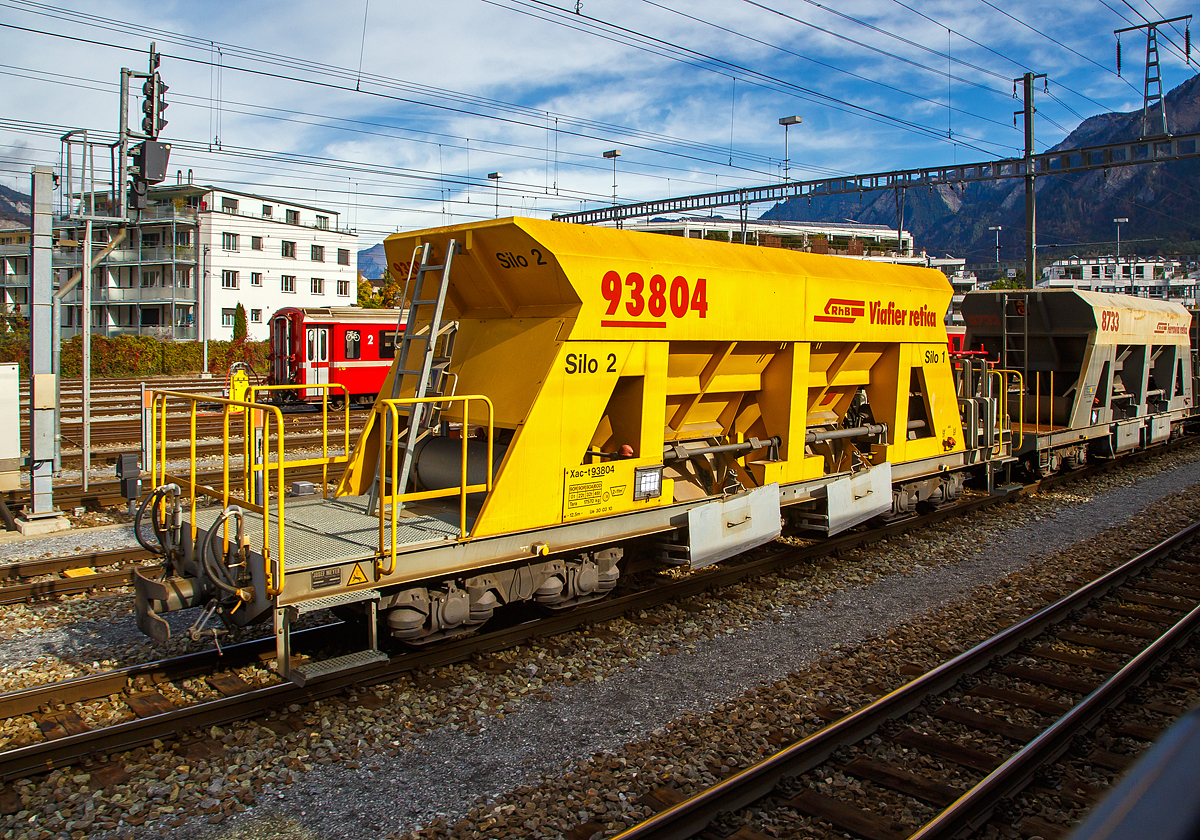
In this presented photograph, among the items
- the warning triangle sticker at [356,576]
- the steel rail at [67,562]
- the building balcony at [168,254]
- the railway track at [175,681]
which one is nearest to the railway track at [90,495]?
the steel rail at [67,562]

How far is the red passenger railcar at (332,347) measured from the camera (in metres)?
26.6

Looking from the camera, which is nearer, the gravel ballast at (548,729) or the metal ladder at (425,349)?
the gravel ballast at (548,729)

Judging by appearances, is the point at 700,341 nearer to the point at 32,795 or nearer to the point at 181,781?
the point at 181,781

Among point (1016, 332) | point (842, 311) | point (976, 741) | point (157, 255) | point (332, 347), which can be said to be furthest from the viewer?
point (157, 255)

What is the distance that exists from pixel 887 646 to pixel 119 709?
19.0ft

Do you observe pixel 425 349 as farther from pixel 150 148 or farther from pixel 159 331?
pixel 159 331

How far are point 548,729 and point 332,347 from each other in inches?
918

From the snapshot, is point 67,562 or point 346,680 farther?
point 67,562

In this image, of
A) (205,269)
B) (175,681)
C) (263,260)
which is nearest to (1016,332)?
(175,681)

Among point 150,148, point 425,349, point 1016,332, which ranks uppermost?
point 150,148

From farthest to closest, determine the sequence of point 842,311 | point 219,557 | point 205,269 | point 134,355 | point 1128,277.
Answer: point 1128,277 < point 205,269 < point 134,355 < point 842,311 < point 219,557

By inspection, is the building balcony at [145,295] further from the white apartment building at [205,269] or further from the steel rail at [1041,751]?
the steel rail at [1041,751]

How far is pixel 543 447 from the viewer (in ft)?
20.6

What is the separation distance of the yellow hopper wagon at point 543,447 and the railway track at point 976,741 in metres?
2.23
